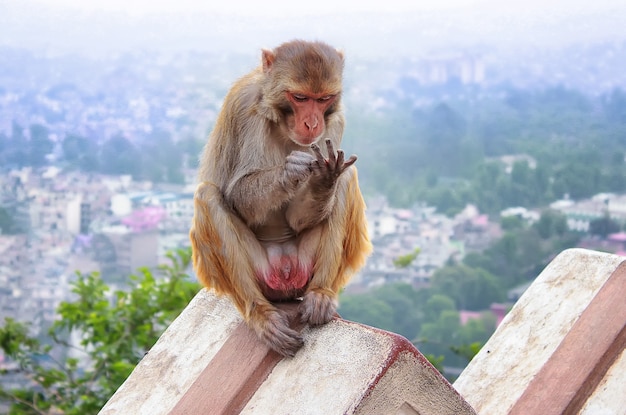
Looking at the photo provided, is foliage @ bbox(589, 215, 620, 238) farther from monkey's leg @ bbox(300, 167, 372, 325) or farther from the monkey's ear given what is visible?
the monkey's ear

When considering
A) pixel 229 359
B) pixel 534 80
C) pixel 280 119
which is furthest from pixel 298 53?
pixel 534 80

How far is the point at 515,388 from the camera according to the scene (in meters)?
3.65

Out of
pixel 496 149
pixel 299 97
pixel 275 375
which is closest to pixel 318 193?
pixel 299 97

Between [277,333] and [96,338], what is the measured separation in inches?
131

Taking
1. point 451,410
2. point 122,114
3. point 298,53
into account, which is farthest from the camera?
point 122,114

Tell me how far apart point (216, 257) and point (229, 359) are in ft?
1.47

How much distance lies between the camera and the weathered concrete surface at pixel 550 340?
3551mm

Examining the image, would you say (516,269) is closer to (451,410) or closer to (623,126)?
(623,126)

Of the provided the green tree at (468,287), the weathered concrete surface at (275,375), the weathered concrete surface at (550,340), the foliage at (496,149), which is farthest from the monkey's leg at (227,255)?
the green tree at (468,287)

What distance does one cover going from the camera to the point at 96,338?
6.03 m

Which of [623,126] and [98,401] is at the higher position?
[623,126]

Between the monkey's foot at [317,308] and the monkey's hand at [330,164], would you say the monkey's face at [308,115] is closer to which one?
the monkey's hand at [330,164]

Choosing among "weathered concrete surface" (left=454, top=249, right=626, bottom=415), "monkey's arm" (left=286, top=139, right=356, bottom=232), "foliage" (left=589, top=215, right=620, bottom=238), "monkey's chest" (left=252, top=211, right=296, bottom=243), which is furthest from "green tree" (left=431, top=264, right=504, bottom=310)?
"monkey's arm" (left=286, top=139, right=356, bottom=232)

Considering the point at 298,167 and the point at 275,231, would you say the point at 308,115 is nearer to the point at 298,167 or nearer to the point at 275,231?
the point at 298,167
